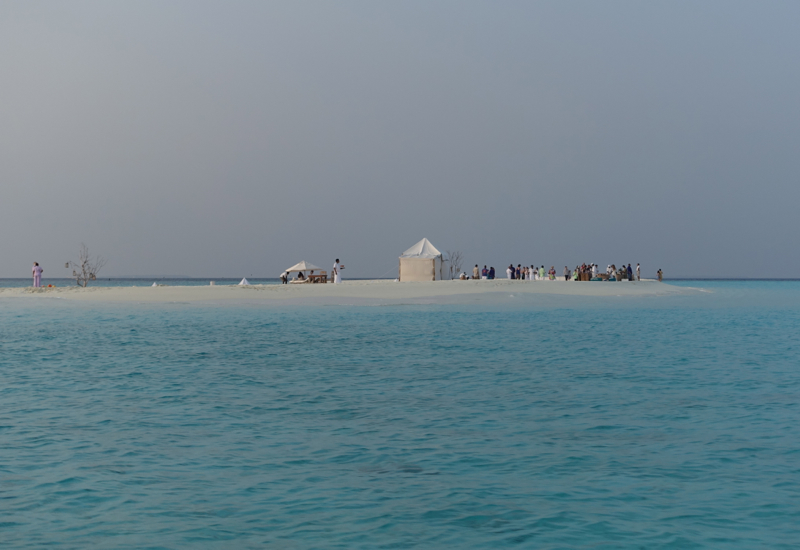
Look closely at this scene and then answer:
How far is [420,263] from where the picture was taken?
63688 millimetres

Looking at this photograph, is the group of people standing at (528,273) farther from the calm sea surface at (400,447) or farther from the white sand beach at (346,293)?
the calm sea surface at (400,447)

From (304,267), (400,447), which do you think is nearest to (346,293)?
(304,267)

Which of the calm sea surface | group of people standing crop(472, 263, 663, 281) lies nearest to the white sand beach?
group of people standing crop(472, 263, 663, 281)

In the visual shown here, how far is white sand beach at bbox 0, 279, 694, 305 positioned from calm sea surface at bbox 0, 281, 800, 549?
85.9 feet

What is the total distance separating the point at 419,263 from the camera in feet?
209

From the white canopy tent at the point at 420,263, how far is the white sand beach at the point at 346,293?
22.8ft

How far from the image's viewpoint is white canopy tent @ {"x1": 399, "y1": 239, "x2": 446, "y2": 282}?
63562mm

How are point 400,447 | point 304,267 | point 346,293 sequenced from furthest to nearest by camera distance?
1. point 304,267
2. point 346,293
3. point 400,447

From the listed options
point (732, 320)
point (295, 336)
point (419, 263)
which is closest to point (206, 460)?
point (295, 336)

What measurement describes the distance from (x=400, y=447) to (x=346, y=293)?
4089 cm

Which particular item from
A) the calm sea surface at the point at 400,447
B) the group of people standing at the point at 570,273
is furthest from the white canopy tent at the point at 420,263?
the calm sea surface at the point at 400,447

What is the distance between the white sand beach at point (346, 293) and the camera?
4878cm

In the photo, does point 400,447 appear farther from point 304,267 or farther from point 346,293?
point 304,267

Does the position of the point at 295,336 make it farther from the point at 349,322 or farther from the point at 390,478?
the point at 390,478
